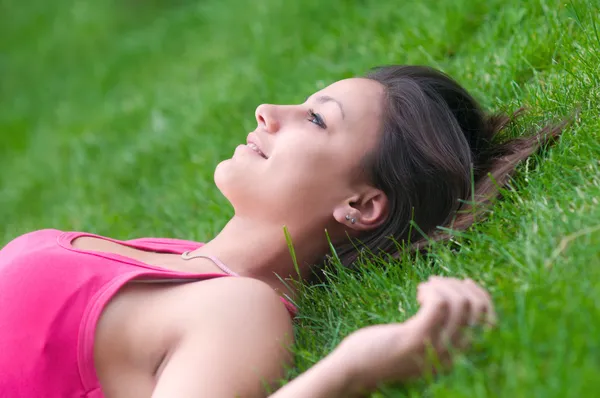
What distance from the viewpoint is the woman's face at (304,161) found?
303 cm

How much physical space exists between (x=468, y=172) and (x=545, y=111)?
0.52 metres

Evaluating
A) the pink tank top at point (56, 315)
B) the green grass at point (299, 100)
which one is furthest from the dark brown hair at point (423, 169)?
the pink tank top at point (56, 315)

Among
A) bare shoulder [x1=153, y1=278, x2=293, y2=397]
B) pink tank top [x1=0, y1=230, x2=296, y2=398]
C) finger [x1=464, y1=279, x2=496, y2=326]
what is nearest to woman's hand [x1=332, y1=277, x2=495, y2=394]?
finger [x1=464, y1=279, x2=496, y2=326]

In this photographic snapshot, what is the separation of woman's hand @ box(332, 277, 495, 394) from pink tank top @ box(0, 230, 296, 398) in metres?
0.79

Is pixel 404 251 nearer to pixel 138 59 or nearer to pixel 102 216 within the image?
pixel 102 216

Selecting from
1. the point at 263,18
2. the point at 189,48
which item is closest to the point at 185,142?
the point at 263,18

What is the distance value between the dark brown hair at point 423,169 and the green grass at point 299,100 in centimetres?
14

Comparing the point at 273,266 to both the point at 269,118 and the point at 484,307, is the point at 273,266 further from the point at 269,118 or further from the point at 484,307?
the point at 484,307

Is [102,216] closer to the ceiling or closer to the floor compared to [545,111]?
closer to the floor

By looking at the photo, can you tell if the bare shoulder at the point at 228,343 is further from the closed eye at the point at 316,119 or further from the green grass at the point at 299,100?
the closed eye at the point at 316,119

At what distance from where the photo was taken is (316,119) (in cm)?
318

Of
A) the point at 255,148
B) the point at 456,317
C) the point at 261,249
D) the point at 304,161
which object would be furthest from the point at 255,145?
the point at 456,317

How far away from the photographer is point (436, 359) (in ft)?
7.16

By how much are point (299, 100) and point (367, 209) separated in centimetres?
212
